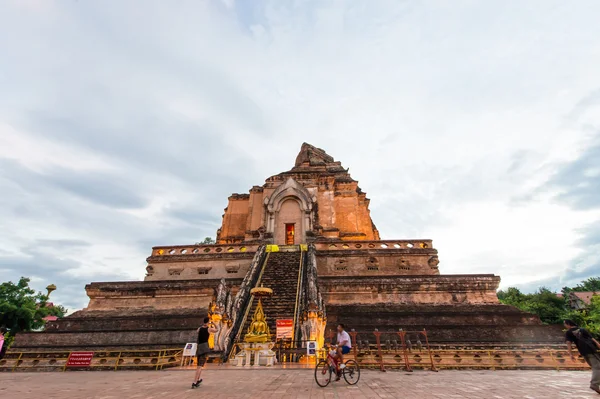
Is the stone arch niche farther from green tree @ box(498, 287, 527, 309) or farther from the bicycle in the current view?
green tree @ box(498, 287, 527, 309)

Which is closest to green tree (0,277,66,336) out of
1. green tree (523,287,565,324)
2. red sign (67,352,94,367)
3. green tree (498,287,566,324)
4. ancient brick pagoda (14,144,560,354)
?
ancient brick pagoda (14,144,560,354)

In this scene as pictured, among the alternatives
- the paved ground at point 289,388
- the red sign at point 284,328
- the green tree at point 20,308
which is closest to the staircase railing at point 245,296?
the red sign at point 284,328

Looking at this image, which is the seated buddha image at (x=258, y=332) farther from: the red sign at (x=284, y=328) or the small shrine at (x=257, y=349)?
the red sign at (x=284, y=328)

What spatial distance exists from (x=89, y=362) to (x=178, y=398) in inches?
313

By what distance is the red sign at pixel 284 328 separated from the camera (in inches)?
498

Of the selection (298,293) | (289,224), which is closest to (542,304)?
(289,224)

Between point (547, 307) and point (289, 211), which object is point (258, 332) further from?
point (547, 307)

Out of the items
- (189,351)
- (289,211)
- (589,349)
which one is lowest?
(589,349)

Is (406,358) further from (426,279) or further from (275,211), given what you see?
(275,211)

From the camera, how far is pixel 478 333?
13703 millimetres

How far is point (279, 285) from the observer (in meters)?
17.3

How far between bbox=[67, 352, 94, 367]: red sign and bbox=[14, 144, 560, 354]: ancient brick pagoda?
278cm

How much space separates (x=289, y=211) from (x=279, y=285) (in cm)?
996

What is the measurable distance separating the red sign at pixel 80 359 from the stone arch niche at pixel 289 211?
14800 millimetres
